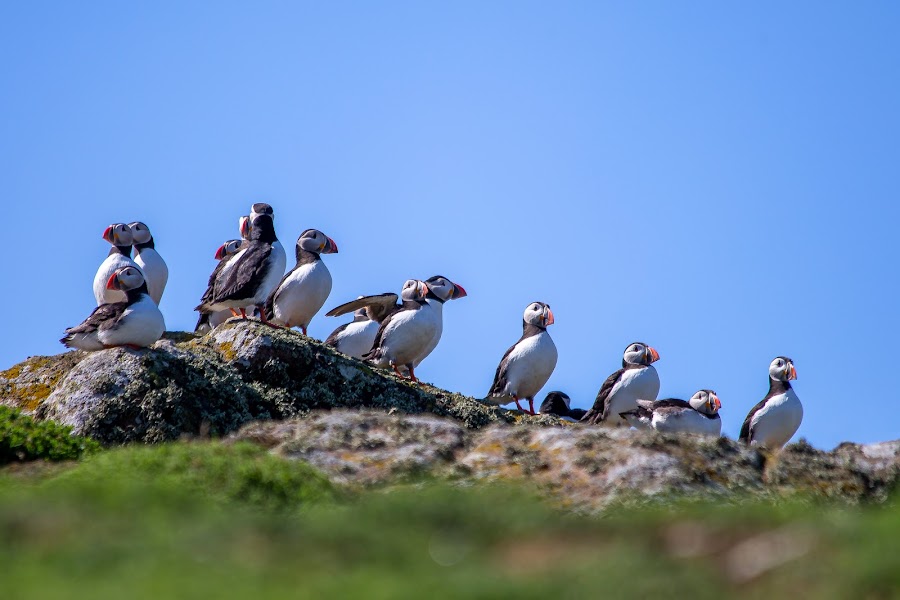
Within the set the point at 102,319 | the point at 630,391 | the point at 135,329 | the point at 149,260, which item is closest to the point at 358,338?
the point at 149,260

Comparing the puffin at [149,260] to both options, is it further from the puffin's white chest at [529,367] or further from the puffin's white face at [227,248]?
the puffin's white chest at [529,367]

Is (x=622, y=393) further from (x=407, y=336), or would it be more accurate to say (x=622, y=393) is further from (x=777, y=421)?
(x=407, y=336)

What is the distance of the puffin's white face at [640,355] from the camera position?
21359mm

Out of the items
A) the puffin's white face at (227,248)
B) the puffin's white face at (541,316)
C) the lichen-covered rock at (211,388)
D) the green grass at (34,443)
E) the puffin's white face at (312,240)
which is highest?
the puffin's white face at (227,248)

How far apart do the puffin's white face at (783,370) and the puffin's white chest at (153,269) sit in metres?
10.3

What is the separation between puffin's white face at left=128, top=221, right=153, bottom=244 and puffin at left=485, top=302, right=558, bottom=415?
6342 mm

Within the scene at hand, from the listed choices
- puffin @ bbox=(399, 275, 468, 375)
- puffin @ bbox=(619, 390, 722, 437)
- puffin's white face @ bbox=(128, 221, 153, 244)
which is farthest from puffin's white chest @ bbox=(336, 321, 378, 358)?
puffin @ bbox=(619, 390, 722, 437)

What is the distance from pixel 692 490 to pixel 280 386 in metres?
7.36

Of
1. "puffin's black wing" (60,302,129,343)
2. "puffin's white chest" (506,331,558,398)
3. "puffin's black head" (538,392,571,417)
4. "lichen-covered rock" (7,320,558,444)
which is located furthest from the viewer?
"puffin's black head" (538,392,571,417)

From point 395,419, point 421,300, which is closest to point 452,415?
point 421,300

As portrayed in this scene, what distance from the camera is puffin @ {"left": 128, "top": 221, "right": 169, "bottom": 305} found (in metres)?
21.2

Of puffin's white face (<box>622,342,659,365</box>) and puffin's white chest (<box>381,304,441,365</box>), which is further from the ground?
puffin's white face (<box>622,342,659,365</box>)

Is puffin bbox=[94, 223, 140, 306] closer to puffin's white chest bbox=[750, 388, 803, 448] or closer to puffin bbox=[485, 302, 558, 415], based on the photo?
puffin bbox=[485, 302, 558, 415]

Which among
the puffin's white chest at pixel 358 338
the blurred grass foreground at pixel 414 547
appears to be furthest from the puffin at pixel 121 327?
the puffin's white chest at pixel 358 338
